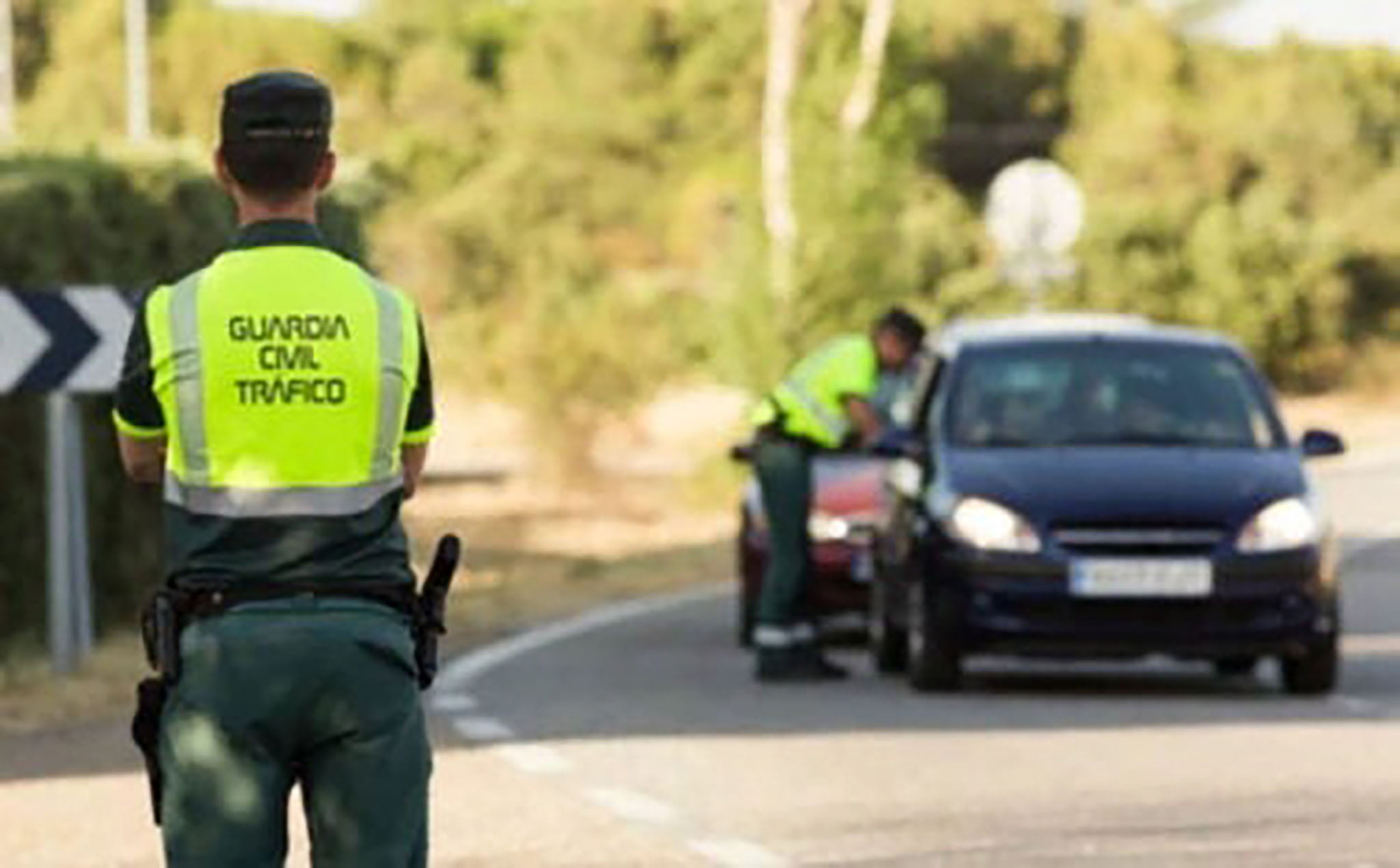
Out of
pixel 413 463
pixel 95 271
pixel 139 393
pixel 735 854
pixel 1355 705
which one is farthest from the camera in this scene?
pixel 95 271

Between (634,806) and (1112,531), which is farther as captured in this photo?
(1112,531)

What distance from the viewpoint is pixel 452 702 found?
20938mm

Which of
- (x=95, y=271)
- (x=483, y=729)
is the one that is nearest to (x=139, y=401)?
(x=483, y=729)

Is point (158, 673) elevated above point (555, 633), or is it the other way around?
point (158, 673)

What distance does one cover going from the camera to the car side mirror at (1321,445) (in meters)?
21.3

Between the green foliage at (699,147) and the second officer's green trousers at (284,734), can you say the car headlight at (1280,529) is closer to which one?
the second officer's green trousers at (284,734)

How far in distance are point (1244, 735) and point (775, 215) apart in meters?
30.2

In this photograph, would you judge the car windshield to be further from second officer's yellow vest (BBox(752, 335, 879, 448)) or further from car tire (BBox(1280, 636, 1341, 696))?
car tire (BBox(1280, 636, 1341, 696))

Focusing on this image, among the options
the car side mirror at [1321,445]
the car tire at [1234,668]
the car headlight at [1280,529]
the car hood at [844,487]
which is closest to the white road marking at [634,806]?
the car headlight at [1280,529]

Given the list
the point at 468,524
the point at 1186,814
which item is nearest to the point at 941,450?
the point at 1186,814

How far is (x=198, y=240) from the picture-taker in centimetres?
2566

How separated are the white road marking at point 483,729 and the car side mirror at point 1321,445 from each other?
3.81 metres

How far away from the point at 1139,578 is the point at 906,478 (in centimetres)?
177

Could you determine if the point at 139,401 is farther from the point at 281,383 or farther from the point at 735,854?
the point at 735,854
